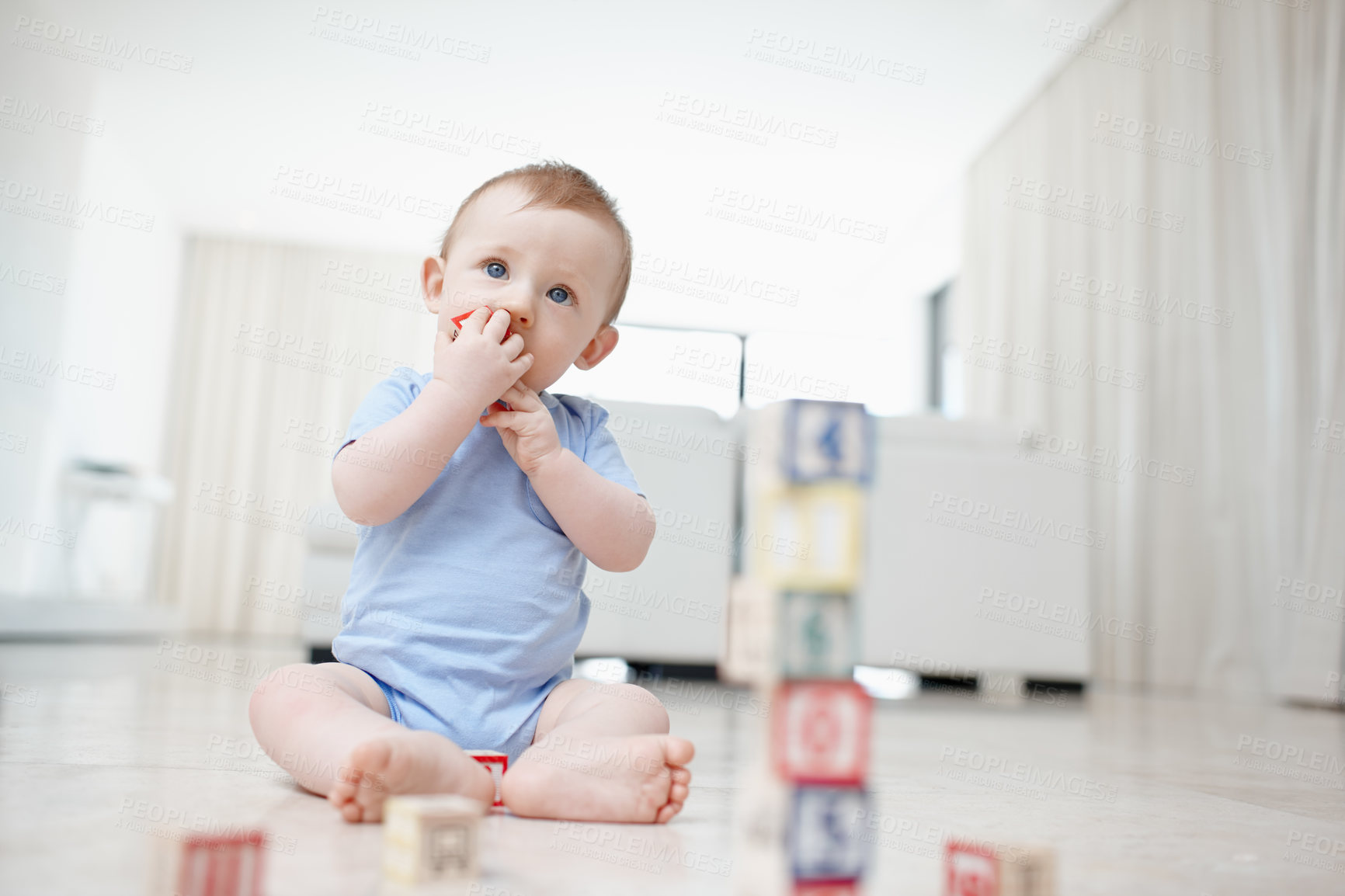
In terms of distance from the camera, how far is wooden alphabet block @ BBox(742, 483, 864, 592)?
1.34 ft

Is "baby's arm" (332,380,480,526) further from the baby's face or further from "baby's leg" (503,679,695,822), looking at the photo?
"baby's leg" (503,679,695,822)

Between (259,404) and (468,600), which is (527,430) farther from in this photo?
(259,404)

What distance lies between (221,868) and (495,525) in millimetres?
485

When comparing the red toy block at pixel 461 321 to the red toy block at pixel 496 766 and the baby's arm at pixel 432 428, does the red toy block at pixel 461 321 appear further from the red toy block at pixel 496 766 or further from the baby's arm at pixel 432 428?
the red toy block at pixel 496 766

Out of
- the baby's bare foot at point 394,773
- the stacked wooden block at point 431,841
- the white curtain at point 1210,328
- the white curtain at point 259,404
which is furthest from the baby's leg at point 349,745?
the white curtain at point 259,404

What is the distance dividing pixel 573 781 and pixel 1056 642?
2.08 metres

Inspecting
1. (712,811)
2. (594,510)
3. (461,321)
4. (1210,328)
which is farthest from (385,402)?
(1210,328)

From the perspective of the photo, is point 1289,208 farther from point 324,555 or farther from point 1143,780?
point 324,555

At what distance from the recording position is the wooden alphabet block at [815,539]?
16.1 inches

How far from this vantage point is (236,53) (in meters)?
4.57

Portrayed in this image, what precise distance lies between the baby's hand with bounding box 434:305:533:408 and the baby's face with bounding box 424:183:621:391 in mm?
28

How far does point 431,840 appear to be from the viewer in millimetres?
525

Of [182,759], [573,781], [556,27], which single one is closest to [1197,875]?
[573,781]

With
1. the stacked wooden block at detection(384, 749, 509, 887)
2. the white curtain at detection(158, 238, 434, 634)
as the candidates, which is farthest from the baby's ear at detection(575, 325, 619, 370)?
the white curtain at detection(158, 238, 434, 634)
